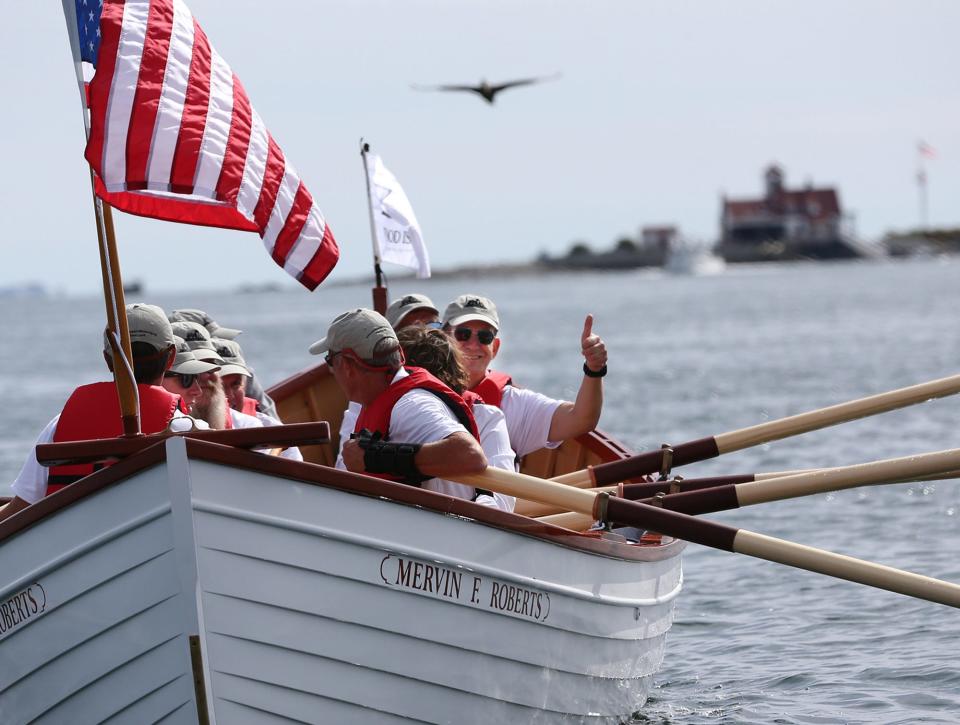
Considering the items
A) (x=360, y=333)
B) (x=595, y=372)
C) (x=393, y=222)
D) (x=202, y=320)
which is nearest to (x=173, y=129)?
(x=360, y=333)

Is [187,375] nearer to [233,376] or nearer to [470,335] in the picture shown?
[233,376]

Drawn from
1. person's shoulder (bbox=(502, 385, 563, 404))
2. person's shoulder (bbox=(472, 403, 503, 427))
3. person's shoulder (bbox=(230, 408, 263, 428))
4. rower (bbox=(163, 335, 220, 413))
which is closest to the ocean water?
person's shoulder (bbox=(502, 385, 563, 404))

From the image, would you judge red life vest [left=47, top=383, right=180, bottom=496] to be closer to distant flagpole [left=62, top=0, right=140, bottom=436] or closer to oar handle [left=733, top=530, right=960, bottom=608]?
distant flagpole [left=62, top=0, right=140, bottom=436]

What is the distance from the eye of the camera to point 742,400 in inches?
1075

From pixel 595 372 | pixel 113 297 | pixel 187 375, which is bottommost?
pixel 595 372

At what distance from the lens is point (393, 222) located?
10.7 metres

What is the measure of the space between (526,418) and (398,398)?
2643mm

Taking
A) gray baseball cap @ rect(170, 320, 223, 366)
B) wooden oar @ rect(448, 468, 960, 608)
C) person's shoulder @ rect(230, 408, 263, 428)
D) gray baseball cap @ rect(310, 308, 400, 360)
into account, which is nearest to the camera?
gray baseball cap @ rect(310, 308, 400, 360)

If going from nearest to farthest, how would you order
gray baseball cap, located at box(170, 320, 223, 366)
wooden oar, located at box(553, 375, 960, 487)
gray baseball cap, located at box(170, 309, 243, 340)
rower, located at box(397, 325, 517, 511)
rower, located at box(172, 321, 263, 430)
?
rower, located at box(397, 325, 517, 511) < rower, located at box(172, 321, 263, 430) < gray baseball cap, located at box(170, 320, 223, 366) < gray baseball cap, located at box(170, 309, 243, 340) < wooden oar, located at box(553, 375, 960, 487)

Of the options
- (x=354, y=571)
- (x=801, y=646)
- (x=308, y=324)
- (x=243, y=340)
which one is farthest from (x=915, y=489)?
(x=308, y=324)

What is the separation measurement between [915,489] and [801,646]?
20.6 feet

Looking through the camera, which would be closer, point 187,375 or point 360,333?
point 360,333

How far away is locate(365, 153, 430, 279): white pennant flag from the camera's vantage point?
34.7 feet

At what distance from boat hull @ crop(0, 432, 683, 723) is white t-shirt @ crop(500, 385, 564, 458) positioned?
2.28 m
